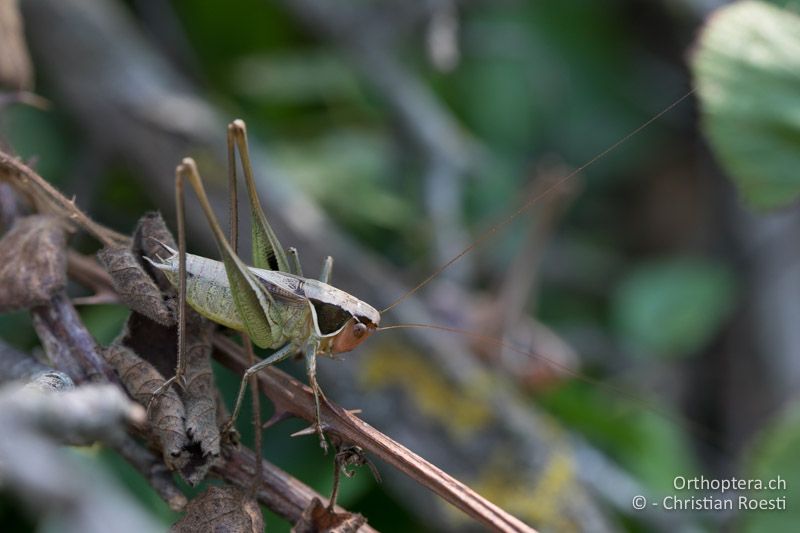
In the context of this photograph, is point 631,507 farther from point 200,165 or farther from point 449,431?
point 200,165

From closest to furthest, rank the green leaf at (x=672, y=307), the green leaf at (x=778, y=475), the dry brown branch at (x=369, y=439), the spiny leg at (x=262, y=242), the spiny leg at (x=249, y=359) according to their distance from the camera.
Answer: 1. the dry brown branch at (x=369, y=439)
2. the spiny leg at (x=249, y=359)
3. the spiny leg at (x=262, y=242)
4. the green leaf at (x=778, y=475)
5. the green leaf at (x=672, y=307)

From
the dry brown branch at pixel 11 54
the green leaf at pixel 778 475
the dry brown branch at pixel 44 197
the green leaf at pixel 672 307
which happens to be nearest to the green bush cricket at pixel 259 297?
the dry brown branch at pixel 44 197

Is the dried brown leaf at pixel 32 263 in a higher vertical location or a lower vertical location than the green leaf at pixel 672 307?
lower

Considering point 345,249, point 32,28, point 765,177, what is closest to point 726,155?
point 765,177

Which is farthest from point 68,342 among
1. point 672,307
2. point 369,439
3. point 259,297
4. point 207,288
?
point 672,307

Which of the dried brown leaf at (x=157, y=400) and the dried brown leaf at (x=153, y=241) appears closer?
the dried brown leaf at (x=157, y=400)

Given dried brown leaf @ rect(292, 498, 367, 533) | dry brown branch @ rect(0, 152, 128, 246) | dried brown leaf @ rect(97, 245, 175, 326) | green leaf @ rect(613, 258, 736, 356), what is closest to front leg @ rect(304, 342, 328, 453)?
dried brown leaf @ rect(292, 498, 367, 533)

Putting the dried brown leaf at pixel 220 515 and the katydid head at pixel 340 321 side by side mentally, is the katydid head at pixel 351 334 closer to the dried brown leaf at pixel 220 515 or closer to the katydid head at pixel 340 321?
the katydid head at pixel 340 321

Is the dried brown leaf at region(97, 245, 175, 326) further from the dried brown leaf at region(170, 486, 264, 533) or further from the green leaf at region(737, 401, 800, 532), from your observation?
the green leaf at region(737, 401, 800, 532)
